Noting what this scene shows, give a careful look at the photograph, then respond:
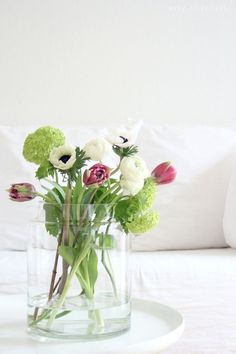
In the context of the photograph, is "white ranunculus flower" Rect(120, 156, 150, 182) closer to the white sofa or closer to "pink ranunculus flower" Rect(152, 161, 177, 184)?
"pink ranunculus flower" Rect(152, 161, 177, 184)

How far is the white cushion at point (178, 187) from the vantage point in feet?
6.68

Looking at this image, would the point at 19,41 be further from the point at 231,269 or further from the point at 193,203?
the point at 231,269

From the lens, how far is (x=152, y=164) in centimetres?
218

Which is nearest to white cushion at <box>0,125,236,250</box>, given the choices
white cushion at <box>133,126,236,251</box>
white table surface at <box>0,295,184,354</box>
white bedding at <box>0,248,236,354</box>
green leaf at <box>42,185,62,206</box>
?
white cushion at <box>133,126,236,251</box>

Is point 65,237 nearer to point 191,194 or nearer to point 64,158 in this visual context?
point 64,158

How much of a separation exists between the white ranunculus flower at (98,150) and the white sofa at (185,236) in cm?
70

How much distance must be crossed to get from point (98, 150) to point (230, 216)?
1.01 metres

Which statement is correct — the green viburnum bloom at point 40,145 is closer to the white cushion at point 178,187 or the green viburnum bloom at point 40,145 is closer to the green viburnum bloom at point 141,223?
the green viburnum bloom at point 141,223

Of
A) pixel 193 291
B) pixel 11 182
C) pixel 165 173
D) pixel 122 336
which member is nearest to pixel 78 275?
pixel 122 336

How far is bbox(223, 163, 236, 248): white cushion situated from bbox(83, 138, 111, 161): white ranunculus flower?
3.25ft

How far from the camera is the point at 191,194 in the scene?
2.13 m

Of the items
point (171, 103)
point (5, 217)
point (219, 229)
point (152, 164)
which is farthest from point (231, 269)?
point (171, 103)

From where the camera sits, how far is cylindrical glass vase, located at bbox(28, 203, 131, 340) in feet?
3.52

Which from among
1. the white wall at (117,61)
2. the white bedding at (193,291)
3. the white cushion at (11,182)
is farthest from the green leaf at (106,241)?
the white wall at (117,61)
